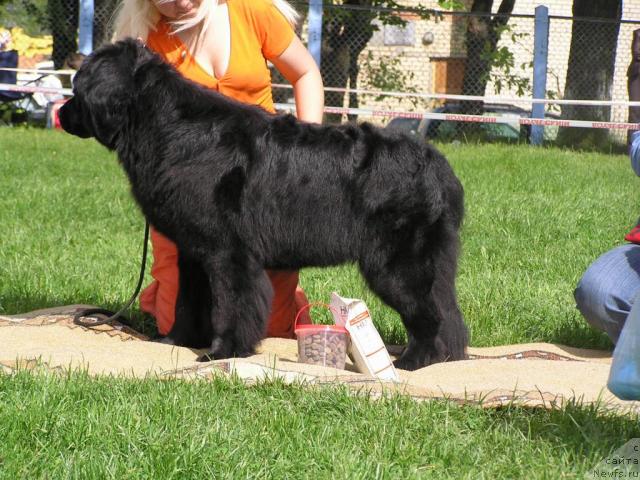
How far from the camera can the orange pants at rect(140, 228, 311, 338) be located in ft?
16.6

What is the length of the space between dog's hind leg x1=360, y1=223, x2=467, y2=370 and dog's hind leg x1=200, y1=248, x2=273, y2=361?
Answer: 0.49m

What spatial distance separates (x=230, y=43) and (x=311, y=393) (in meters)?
2.10

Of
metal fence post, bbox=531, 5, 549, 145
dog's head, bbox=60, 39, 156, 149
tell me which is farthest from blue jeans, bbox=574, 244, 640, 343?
metal fence post, bbox=531, 5, 549, 145

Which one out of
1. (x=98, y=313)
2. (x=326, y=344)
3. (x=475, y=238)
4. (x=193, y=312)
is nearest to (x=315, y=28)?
(x=475, y=238)

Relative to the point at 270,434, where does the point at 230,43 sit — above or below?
above

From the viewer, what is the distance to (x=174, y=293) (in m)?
5.05

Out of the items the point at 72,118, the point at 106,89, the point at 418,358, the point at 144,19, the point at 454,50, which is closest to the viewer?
the point at 106,89

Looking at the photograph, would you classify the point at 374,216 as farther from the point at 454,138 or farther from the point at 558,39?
the point at 558,39

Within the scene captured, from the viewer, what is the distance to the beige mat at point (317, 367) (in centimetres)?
343

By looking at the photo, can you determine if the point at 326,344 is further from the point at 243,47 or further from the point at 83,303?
the point at 83,303

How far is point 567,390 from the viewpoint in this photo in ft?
11.6

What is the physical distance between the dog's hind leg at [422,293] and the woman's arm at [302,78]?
1.03 m

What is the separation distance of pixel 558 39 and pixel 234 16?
14279mm

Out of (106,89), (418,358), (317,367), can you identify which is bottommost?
(418,358)
